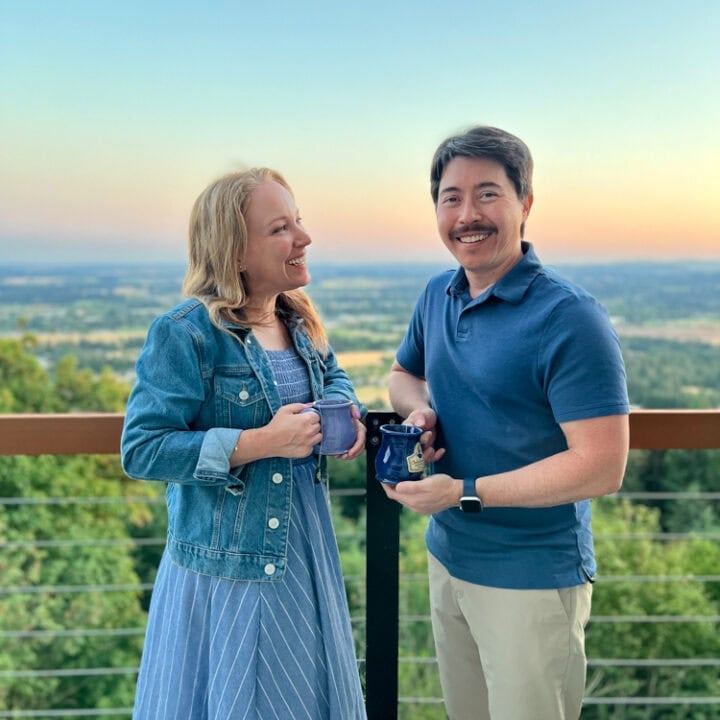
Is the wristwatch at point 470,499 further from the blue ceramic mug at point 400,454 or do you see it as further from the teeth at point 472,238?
the teeth at point 472,238

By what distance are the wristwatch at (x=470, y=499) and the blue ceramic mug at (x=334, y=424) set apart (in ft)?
0.71

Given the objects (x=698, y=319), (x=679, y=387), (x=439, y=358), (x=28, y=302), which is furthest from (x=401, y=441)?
(x=28, y=302)

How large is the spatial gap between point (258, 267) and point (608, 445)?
690 mm

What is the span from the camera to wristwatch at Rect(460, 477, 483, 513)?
1.18 m

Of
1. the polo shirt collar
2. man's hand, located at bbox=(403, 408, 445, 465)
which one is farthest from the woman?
the polo shirt collar

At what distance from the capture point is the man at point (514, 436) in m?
1.15

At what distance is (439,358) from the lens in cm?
135

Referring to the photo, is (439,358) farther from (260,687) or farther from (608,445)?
(260,687)

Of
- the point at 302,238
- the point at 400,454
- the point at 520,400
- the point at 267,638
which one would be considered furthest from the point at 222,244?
the point at 267,638

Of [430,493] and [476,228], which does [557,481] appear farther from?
[476,228]

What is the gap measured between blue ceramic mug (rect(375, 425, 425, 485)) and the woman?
8 cm

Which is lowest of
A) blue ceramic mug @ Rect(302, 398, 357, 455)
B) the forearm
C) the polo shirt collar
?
the forearm

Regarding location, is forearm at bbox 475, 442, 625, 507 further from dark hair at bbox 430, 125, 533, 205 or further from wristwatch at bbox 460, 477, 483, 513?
dark hair at bbox 430, 125, 533, 205

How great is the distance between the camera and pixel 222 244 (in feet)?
4.14
